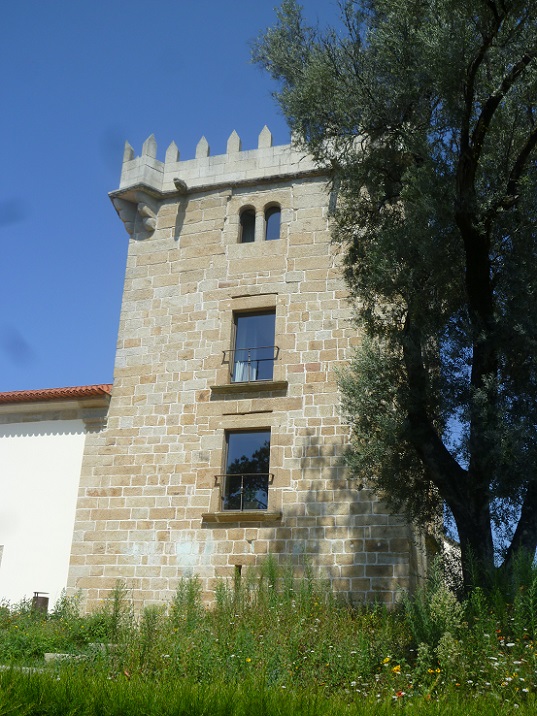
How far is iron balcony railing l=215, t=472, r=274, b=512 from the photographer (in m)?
14.3

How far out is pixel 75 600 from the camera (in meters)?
14.4

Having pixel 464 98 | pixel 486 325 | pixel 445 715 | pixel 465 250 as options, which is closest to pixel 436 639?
pixel 445 715

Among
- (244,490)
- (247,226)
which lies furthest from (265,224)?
(244,490)

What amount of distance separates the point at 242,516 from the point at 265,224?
5932 millimetres

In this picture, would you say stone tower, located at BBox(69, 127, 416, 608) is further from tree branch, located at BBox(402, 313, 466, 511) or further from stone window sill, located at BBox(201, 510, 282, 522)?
tree branch, located at BBox(402, 313, 466, 511)

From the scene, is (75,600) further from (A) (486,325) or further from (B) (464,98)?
(B) (464,98)

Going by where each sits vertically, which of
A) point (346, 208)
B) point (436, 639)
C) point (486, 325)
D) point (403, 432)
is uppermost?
point (346, 208)

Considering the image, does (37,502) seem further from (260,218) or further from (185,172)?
(185,172)

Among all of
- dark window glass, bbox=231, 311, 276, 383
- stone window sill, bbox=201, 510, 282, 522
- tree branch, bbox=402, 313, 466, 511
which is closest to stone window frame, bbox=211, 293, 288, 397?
dark window glass, bbox=231, 311, 276, 383

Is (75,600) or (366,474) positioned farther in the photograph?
(75,600)

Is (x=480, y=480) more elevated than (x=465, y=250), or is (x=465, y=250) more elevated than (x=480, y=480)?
(x=465, y=250)

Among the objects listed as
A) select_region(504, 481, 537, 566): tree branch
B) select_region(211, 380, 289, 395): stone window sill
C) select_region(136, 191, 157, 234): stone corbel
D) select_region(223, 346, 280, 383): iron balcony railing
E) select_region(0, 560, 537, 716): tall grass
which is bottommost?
select_region(0, 560, 537, 716): tall grass

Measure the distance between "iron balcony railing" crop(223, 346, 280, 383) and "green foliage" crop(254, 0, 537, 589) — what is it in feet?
9.59

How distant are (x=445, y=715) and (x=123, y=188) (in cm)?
Result: 1371
